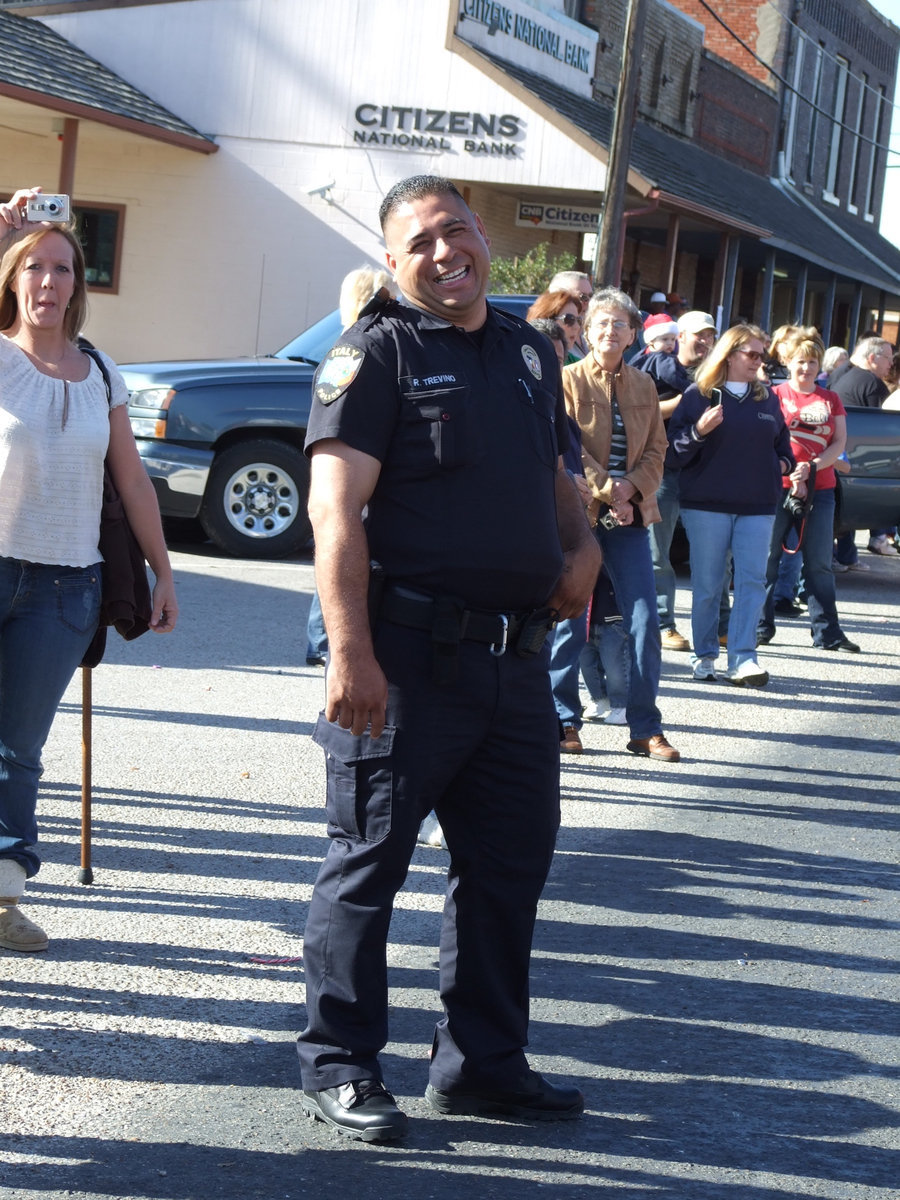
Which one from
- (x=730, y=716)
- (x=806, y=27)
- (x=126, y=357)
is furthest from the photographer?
(x=806, y=27)

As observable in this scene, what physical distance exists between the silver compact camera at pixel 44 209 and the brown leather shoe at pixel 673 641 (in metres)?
7.14

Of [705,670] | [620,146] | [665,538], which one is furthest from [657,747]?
[620,146]

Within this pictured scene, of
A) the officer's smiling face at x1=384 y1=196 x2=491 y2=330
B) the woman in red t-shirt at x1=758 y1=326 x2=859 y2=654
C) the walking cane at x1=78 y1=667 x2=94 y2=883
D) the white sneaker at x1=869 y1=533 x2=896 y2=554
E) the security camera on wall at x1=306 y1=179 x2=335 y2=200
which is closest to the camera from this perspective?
the officer's smiling face at x1=384 y1=196 x2=491 y2=330

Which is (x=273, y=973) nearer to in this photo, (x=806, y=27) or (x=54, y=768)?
(x=54, y=768)

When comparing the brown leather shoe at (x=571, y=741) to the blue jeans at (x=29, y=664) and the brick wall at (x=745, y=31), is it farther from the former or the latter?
the brick wall at (x=745, y=31)

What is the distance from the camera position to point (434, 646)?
3.81 metres

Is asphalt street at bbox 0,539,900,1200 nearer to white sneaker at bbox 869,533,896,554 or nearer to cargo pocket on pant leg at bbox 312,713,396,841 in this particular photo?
cargo pocket on pant leg at bbox 312,713,396,841

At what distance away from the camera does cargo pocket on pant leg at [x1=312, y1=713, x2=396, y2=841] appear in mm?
3775

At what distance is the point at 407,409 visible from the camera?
3.74 meters

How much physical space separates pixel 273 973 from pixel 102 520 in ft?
4.48

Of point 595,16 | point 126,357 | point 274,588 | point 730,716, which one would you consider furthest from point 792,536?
point 595,16

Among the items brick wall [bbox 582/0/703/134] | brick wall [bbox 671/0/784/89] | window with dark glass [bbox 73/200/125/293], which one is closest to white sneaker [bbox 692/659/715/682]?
window with dark glass [bbox 73/200/125/293]

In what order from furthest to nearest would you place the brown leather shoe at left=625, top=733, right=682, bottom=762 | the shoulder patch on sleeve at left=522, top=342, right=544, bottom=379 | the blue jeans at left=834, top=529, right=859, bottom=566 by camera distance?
1. the blue jeans at left=834, top=529, right=859, bottom=566
2. the brown leather shoe at left=625, top=733, right=682, bottom=762
3. the shoulder patch on sleeve at left=522, top=342, right=544, bottom=379

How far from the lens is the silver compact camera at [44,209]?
4.80 metres
